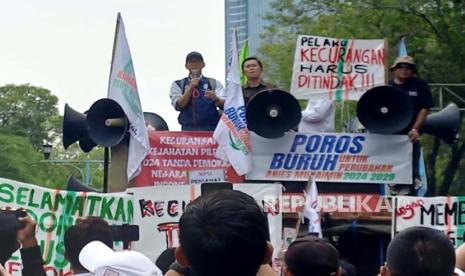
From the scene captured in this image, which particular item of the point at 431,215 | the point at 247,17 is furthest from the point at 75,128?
the point at 247,17

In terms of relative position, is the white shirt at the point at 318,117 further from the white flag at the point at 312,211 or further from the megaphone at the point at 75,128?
the megaphone at the point at 75,128

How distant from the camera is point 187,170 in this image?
9438mm

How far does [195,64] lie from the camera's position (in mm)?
9430

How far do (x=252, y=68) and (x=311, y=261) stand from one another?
5871mm

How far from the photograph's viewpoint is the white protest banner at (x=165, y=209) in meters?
8.16

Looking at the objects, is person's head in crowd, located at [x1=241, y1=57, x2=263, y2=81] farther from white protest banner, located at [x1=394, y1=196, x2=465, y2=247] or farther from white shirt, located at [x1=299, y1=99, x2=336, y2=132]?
white protest banner, located at [x1=394, y1=196, x2=465, y2=247]

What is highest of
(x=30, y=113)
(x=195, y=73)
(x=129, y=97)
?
(x=30, y=113)

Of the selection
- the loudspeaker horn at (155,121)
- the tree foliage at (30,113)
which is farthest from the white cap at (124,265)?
the tree foliage at (30,113)

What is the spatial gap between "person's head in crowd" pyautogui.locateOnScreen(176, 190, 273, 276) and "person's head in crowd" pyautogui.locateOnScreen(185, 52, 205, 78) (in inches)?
269

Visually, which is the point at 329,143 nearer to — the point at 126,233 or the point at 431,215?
the point at 431,215

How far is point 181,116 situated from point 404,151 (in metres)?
2.21

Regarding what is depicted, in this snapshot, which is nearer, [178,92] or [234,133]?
[234,133]

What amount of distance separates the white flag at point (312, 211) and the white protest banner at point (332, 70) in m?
1.84

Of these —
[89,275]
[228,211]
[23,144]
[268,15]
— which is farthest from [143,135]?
[23,144]
